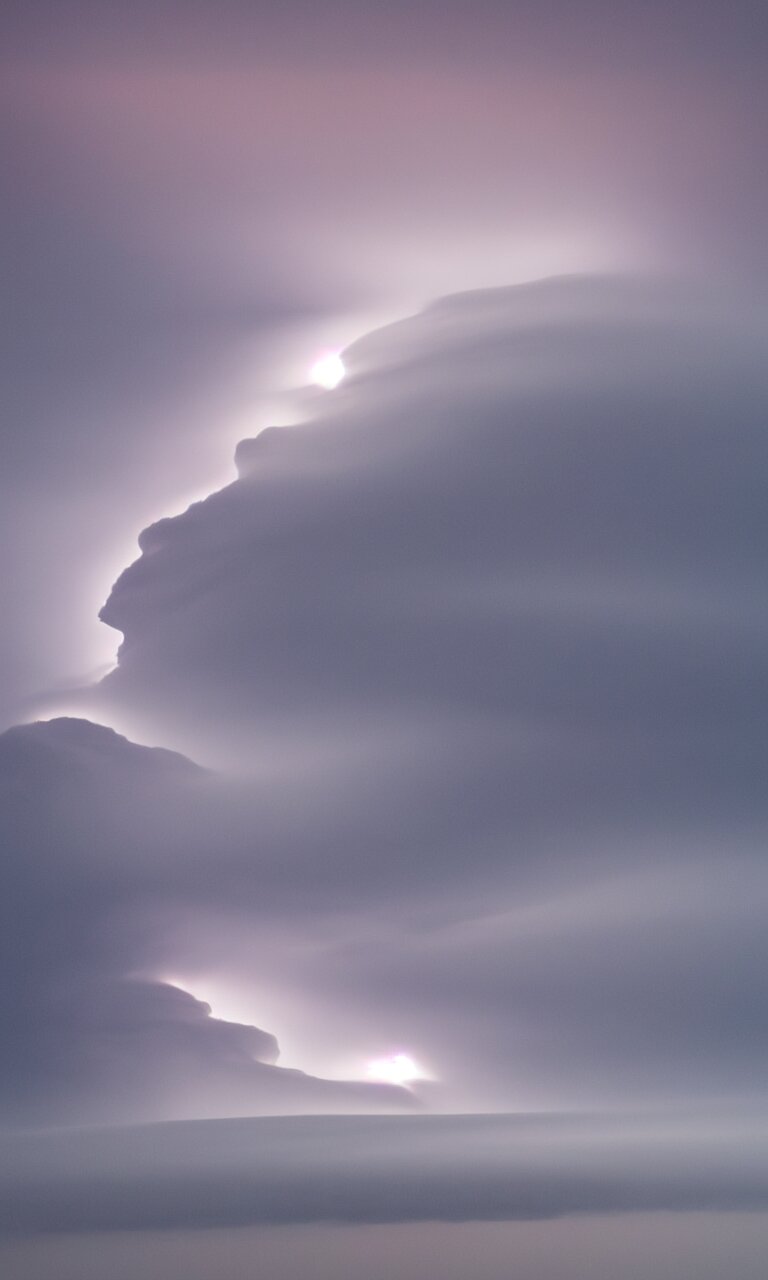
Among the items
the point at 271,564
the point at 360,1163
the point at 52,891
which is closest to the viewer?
the point at 360,1163

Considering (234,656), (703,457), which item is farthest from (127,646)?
(703,457)

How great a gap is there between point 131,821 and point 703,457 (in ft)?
3.19

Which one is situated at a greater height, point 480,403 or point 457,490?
point 480,403

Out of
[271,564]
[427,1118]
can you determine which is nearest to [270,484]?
[271,564]

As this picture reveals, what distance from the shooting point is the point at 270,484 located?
1.91 metres

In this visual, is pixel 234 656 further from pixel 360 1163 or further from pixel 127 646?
pixel 360 1163

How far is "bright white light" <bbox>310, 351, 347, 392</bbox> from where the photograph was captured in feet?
6.18

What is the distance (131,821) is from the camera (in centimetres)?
183

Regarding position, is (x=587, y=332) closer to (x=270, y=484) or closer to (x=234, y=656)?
(x=270, y=484)

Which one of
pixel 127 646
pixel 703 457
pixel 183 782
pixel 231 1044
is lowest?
pixel 231 1044

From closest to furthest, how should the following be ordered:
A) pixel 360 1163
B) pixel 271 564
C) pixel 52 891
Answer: pixel 360 1163 < pixel 52 891 < pixel 271 564

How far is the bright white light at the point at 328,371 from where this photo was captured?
74.2 inches

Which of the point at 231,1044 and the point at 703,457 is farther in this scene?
the point at 703,457

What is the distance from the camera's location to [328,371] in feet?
6.22
